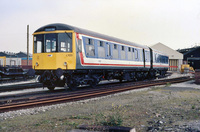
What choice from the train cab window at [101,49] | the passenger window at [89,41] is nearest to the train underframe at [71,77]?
the train cab window at [101,49]

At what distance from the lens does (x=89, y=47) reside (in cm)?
1151

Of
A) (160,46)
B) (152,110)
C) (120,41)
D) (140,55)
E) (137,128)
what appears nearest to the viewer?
(137,128)

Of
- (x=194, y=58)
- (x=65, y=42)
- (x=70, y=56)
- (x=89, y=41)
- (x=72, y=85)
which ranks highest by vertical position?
(x=194, y=58)

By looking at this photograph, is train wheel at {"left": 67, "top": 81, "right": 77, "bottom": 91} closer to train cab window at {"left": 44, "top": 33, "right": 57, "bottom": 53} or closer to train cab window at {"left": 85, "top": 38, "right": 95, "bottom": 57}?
train cab window at {"left": 85, "top": 38, "right": 95, "bottom": 57}

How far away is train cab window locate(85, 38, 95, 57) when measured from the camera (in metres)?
11.3

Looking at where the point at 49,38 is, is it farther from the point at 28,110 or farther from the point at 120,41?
the point at 120,41

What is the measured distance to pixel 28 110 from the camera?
21.8 ft

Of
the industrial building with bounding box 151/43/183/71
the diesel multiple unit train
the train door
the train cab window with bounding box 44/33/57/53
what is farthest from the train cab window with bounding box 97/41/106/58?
the industrial building with bounding box 151/43/183/71

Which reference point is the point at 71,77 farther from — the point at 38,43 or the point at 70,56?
the point at 38,43

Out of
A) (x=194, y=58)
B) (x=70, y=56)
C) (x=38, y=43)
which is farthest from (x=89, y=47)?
(x=194, y=58)

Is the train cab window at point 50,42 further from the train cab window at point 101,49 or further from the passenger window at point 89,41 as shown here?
the train cab window at point 101,49

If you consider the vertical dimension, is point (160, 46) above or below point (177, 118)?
above

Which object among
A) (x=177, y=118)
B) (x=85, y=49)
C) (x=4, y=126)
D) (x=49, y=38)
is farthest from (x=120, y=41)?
(x=4, y=126)

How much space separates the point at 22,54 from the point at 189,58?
4715 cm
